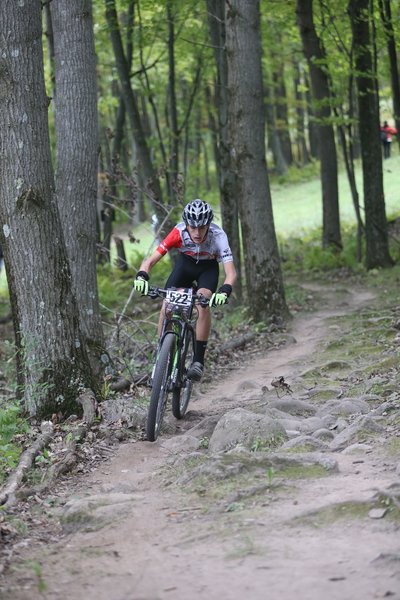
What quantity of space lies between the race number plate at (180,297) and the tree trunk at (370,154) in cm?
1307

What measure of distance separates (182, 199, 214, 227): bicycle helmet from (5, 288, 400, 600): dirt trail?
3.04 meters

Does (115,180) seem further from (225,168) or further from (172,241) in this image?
(172,241)

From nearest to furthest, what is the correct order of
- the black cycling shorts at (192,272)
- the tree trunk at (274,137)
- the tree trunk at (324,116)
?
the black cycling shorts at (192,272)
the tree trunk at (324,116)
the tree trunk at (274,137)

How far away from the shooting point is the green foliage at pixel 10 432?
6.96 meters

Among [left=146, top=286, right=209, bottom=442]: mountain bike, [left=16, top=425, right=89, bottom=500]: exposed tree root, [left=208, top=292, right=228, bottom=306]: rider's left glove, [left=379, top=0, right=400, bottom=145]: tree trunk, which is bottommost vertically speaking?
[left=16, top=425, right=89, bottom=500]: exposed tree root

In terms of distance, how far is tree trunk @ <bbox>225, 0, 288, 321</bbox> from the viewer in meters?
14.6

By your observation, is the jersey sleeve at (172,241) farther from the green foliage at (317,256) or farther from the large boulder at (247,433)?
the green foliage at (317,256)

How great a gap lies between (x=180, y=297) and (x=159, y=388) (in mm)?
962

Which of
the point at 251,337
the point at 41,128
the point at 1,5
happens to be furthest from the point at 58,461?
the point at 251,337

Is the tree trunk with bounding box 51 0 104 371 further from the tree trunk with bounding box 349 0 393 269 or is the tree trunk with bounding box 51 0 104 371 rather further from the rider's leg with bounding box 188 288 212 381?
the tree trunk with bounding box 349 0 393 269

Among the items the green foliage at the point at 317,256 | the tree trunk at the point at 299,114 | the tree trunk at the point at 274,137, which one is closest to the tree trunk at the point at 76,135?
the green foliage at the point at 317,256

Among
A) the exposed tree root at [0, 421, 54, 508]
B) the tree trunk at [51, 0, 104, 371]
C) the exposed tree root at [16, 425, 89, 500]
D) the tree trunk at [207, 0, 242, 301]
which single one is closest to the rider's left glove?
the exposed tree root at [16, 425, 89, 500]

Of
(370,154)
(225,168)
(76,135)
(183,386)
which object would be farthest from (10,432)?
(370,154)

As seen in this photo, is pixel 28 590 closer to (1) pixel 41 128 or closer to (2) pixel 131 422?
(2) pixel 131 422
